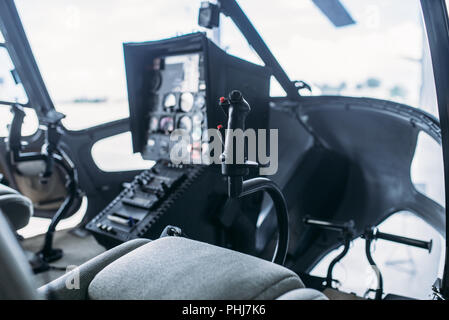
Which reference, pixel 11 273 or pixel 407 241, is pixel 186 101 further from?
pixel 11 273

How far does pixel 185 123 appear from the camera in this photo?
1.99 m

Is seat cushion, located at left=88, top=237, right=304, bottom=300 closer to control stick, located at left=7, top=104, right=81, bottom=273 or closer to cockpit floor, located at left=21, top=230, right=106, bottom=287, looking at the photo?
cockpit floor, located at left=21, top=230, right=106, bottom=287

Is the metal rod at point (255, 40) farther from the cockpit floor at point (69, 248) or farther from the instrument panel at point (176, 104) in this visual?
the cockpit floor at point (69, 248)

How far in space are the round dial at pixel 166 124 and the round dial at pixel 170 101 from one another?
0.08 meters

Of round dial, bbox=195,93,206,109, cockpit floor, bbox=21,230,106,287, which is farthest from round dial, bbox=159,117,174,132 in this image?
cockpit floor, bbox=21,230,106,287

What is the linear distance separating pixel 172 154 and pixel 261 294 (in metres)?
1.50

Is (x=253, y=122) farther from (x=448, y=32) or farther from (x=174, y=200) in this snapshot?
(x=448, y=32)

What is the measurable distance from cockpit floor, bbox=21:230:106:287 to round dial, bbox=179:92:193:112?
3.60ft

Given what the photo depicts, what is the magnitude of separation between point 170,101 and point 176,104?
0.25 ft

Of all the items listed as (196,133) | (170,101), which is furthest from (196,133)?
(170,101)

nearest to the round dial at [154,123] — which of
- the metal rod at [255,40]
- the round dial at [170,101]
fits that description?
the round dial at [170,101]

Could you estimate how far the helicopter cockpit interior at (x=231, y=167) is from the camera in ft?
4.66

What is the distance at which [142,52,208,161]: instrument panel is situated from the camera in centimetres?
190

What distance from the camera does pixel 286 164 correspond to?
7.73 feet
